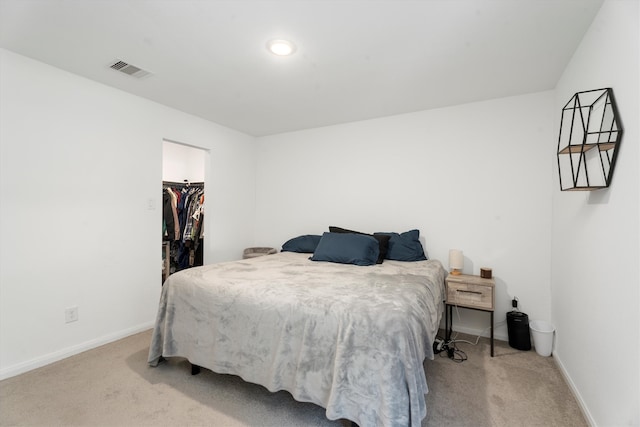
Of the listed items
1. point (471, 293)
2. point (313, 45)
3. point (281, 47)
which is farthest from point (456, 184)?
point (281, 47)

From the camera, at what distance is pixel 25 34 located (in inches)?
76.3

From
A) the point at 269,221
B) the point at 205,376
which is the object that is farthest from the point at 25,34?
the point at 269,221

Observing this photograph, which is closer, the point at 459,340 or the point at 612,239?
the point at 612,239

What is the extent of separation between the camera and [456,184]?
122 inches

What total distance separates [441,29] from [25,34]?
108 inches

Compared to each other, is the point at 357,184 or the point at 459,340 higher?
the point at 357,184

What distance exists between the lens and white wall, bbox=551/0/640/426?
1.28 metres

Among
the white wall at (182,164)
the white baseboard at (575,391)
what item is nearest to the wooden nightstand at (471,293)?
the white baseboard at (575,391)

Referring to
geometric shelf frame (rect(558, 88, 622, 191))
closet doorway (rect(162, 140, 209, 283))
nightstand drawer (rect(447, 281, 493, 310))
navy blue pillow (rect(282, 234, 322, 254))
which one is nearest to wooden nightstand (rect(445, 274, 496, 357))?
nightstand drawer (rect(447, 281, 493, 310))

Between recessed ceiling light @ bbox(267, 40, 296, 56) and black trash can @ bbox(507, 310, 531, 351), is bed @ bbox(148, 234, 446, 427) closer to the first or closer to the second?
black trash can @ bbox(507, 310, 531, 351)

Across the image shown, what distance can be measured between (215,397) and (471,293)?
2191 mm

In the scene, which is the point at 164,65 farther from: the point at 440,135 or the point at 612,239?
the point at 612,239

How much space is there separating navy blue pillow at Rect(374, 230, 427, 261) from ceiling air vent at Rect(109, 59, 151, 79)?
9.07 ft

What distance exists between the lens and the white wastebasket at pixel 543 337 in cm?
247
